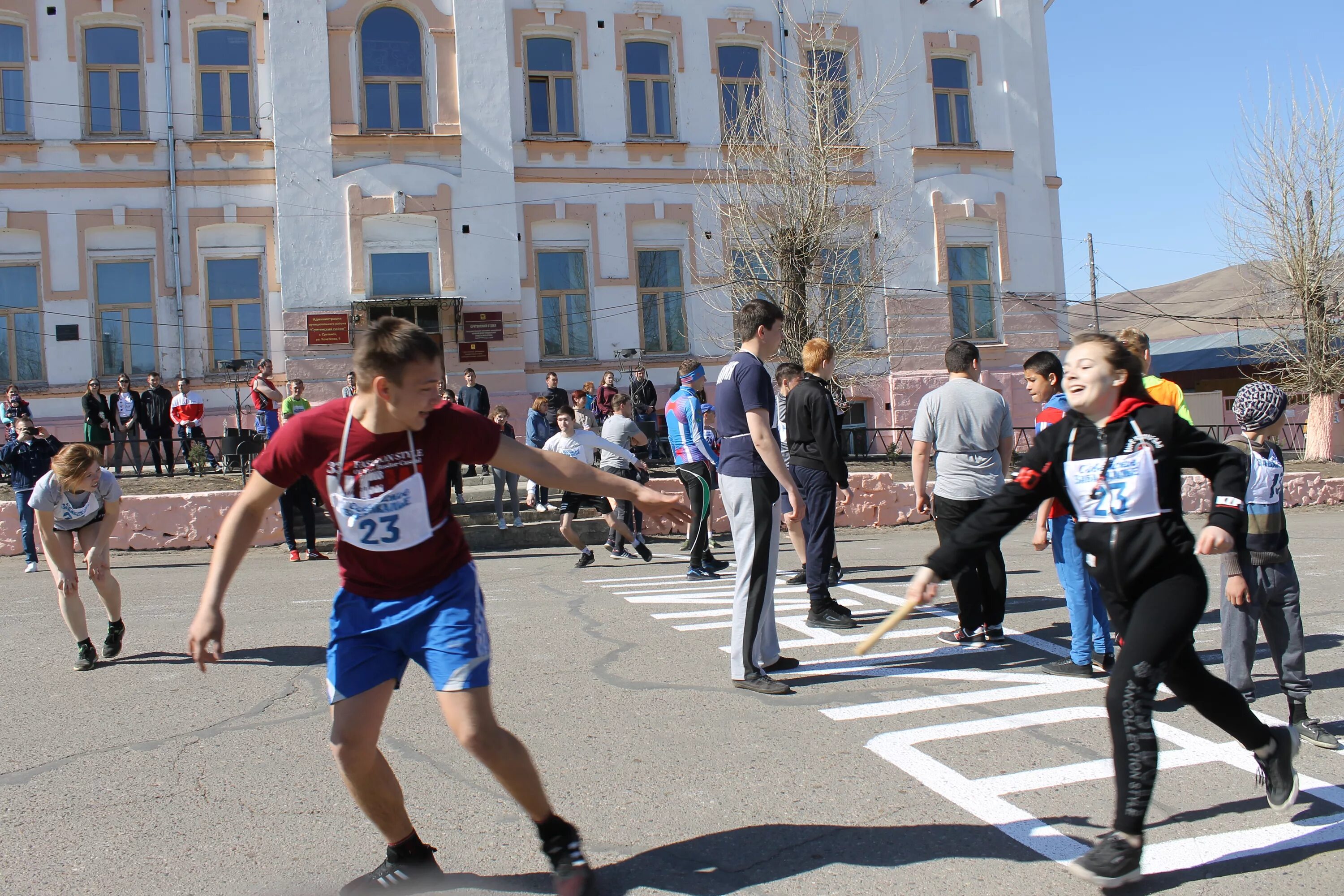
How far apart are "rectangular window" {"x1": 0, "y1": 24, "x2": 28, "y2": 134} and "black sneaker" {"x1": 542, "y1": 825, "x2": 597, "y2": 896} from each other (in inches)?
902

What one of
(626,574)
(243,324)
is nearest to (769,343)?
(626,574)

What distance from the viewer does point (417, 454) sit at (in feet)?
10.9

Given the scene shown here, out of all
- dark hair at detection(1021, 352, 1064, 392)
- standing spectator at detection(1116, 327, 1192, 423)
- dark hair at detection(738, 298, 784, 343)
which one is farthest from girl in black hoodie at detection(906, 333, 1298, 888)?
dark hair at detection(1021, 352, 1064, 392)

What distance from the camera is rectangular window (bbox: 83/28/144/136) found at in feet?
68.9

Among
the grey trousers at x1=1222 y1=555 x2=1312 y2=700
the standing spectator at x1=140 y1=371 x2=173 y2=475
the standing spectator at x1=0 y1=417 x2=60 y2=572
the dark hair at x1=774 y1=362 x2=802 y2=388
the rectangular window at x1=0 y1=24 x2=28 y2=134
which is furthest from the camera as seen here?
the rectangular window at x1=0 y1=24 x2=28 y2=134

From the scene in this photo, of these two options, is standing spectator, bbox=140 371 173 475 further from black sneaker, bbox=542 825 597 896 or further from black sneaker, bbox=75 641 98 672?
black sneaker, bbox=542 825 597 896

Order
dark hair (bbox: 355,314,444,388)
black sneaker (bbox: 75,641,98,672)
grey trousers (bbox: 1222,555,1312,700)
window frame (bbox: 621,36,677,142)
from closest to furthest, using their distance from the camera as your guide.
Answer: dark hair (bbox: 355,314,444,388) < grey trousers (bbox: 1222,555,1312,700) < black sneaker (bbox: 75,641,98,672) < window frame (bbox: 621,36,677,142)

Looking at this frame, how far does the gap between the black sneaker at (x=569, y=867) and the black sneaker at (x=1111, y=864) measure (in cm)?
155

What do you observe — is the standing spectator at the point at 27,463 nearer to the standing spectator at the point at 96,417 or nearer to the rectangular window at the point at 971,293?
the standing spectator at the point at 96,417

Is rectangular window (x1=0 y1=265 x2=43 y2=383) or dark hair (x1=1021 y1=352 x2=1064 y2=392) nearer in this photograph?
dark hair (x1=1021 y1=352 x2=1064 y2=392)

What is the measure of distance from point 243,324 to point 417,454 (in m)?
20.1

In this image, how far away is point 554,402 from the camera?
15.2 m

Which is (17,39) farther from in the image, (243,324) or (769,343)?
(769,343)

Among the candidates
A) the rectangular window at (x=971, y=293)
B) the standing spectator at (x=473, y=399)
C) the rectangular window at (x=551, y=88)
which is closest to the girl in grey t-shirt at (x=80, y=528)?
the standing spectator at (x=473, y=399)
